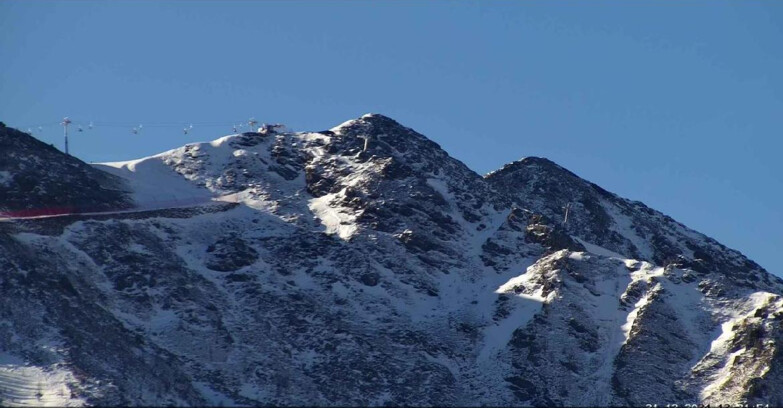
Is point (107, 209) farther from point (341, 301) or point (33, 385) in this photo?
point (33, 385)

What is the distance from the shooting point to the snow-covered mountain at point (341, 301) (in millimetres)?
144250

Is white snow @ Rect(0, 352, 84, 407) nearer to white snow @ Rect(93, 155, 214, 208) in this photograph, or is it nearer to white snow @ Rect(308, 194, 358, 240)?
white snow @ Rect(308, 194, 358, 240)

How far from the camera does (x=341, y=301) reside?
163m

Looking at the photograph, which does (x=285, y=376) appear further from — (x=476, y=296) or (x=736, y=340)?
(x=736, y=340)

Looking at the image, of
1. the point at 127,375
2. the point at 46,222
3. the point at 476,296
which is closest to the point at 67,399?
the point at 127,375

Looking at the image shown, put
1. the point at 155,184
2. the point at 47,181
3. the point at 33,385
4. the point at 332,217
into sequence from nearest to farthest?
the point at 33,385, the point at 47,181, the point at 332,217, the point at 155,184

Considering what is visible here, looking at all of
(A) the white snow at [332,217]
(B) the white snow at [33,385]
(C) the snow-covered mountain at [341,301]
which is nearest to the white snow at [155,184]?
(C) the snow-covered mountain at [341,301]

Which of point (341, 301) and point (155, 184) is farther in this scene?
point (155, 184)

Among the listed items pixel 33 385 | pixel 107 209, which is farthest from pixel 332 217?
pixel 33 385

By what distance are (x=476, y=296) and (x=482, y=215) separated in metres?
18.5

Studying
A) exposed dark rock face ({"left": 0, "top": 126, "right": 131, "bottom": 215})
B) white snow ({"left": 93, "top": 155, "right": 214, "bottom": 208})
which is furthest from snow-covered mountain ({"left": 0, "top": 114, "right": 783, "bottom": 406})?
white snow ({"left": 93, "top": 155, "right": 214, "bottom": 208})

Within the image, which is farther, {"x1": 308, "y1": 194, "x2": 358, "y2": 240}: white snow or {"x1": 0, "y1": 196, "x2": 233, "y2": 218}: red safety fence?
{"x1": 308, "y1": 194, "x2": 358, "y2": 240}: white snow

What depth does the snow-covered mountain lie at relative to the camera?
144 metres

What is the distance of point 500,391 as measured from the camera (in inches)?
5969
